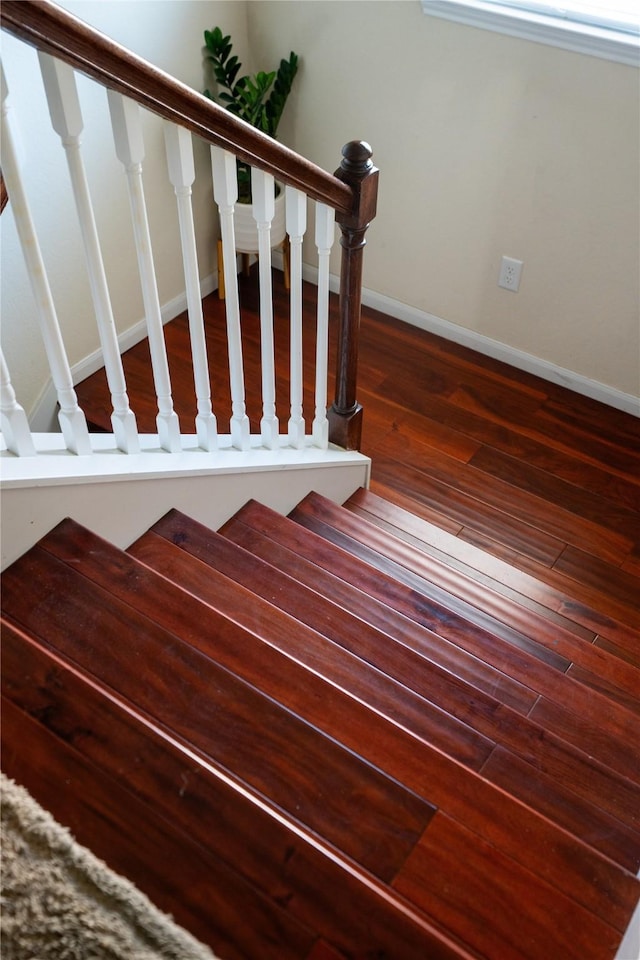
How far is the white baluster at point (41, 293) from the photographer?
51.6 inches

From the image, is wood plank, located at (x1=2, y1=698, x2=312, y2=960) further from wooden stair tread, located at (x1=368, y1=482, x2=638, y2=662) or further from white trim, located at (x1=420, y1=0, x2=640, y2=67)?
white trim, located at (x1=420, y1=0, x2=640, y2=67)

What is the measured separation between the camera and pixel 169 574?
5.74ft

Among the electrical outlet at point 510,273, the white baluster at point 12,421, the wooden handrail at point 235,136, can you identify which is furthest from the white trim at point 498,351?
the white baluster at point 12,421

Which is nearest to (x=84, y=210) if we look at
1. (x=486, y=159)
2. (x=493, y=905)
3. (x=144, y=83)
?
(x=144, y=83)

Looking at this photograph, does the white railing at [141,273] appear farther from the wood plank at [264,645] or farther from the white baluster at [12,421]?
the wood plank at [264,645]

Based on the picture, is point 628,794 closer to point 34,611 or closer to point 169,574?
point 169,574

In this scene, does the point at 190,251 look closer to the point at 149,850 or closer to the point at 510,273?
the point at 149,850

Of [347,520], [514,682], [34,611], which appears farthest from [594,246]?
[34,611]

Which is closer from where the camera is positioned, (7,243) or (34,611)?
(34,611)

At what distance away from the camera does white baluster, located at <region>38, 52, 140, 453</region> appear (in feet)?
4.30

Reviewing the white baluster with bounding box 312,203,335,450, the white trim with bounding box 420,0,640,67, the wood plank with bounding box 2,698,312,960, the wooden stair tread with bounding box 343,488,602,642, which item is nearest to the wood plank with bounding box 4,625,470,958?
the wood plank with bounding box 2,698,312,960

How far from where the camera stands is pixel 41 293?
1.50 m

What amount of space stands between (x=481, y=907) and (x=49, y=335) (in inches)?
46.9

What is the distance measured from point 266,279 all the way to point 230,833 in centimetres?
121
